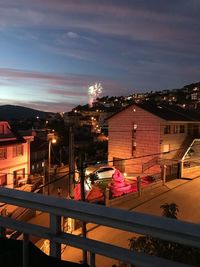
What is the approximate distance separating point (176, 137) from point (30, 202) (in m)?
34.8

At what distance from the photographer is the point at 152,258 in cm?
259

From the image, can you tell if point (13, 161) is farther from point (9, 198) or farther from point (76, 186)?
point (9, 198)

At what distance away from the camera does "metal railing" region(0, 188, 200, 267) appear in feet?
7.95

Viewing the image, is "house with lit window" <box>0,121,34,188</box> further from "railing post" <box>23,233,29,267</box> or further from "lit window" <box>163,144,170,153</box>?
"railing post" <box>23,233,29,267</box>

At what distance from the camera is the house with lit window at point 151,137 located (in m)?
35.2

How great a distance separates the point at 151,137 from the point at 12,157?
40.7 feet

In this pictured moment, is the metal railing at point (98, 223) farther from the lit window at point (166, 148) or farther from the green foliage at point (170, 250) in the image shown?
the lit window at point (166, 148)

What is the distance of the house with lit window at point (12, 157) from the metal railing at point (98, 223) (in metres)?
29.0

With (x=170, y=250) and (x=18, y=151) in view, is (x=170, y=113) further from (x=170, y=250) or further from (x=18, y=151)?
(x=170, y=250)

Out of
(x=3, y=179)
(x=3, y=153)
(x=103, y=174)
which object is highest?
(x=3, y=153)

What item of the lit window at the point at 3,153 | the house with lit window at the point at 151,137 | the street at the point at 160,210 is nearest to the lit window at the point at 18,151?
the lit window at the point at 3,153

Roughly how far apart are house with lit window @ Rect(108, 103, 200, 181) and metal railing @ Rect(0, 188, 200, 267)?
1199 inches

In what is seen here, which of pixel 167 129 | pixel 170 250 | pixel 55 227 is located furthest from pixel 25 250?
pixel 167 129

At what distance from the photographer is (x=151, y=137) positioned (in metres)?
35.7
